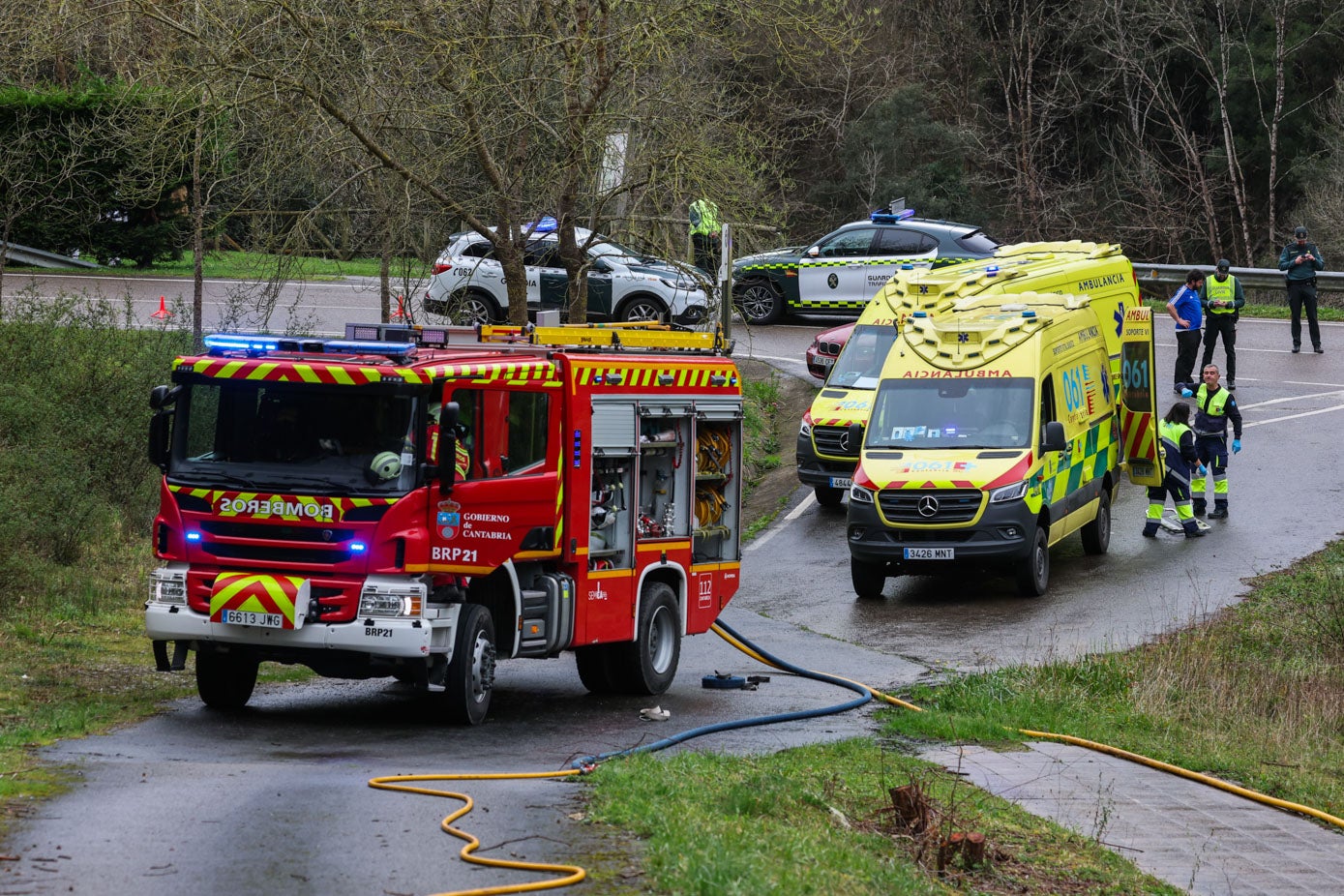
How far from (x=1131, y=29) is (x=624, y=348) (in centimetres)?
3868

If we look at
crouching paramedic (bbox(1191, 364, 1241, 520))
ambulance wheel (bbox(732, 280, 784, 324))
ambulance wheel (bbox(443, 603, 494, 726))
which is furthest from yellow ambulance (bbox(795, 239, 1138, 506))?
ambulance wheel (bbox(732, 280, 784, 324))

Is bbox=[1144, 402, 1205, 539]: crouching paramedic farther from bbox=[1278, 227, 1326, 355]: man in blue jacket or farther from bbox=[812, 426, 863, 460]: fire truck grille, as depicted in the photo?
bbox=[1278, 227, 1326, 355]: man in blue jacket

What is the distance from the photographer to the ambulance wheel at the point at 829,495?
70.2 ft

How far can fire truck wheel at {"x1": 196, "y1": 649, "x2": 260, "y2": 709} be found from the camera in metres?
11.1

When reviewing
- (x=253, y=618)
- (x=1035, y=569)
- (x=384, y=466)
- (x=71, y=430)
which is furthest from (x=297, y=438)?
(x=71, y=430)

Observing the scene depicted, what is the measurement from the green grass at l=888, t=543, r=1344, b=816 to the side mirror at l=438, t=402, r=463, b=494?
3.69m

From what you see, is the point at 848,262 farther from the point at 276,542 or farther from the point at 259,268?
the point at 276,542

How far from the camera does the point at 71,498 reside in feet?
52.7

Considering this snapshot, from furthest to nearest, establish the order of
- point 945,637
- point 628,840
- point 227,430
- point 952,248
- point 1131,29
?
point 1131,29 < point 952,248 < point 945,637 < point 227,430 < point 628,840

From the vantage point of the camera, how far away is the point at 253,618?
33.3ft

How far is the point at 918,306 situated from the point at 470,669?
31.3ft

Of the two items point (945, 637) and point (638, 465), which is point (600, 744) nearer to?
point (638, 465)

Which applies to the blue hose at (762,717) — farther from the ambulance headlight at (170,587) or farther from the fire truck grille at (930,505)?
the ambulance headlight at (170,587)

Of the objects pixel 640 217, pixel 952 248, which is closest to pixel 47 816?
pixel 640 217
